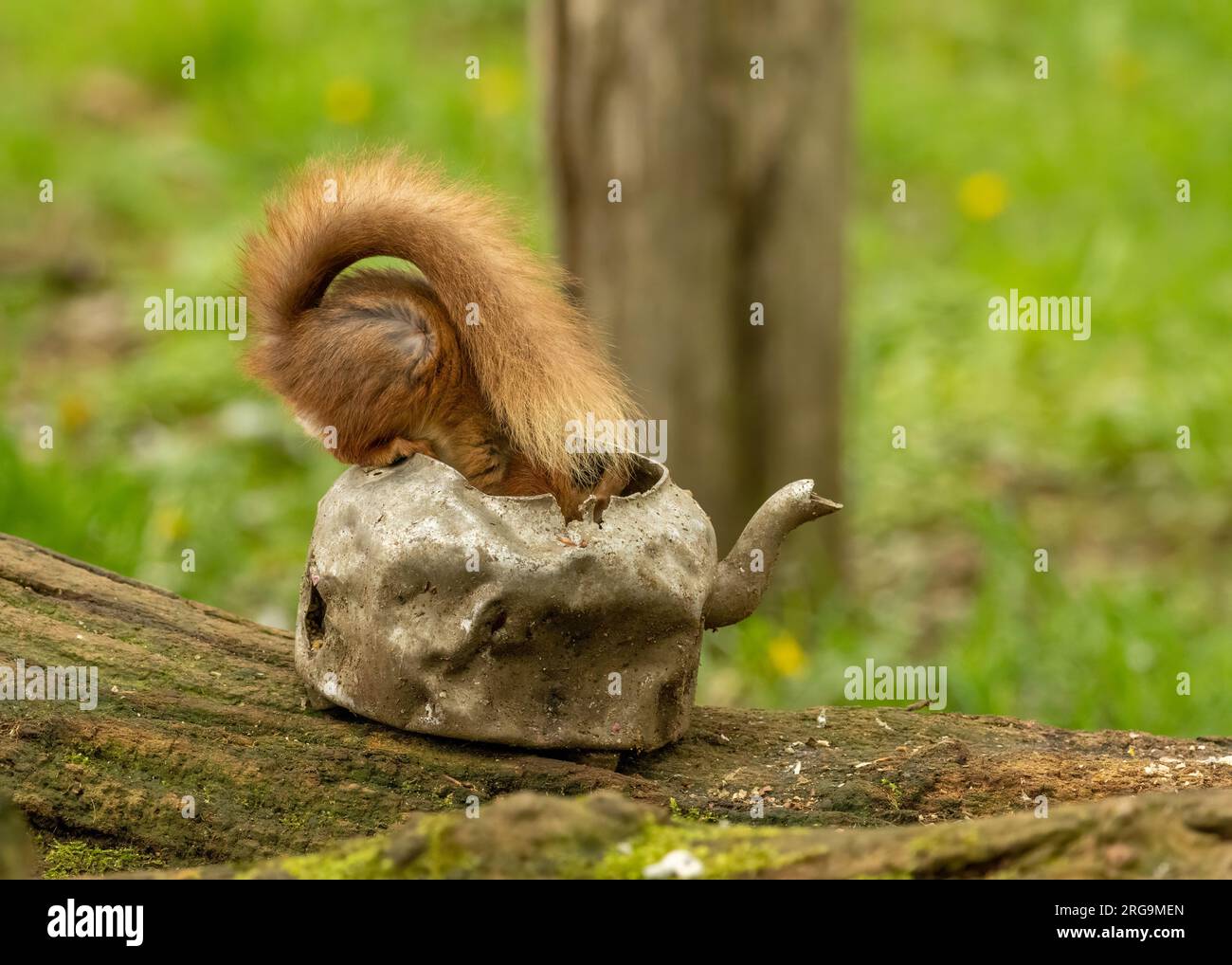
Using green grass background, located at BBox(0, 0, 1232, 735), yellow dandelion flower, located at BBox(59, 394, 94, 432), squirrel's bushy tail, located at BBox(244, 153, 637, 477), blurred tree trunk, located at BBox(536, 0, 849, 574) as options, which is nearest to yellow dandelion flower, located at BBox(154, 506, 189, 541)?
green grass background, located at BBox(0, 0, 1232, 735)

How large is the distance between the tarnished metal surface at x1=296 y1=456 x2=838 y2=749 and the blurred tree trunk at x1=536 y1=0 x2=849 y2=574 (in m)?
2.58

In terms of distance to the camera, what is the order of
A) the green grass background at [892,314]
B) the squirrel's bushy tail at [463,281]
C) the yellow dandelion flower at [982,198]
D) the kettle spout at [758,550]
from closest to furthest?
1. the squirrel's bushy tail at [463,281]
2. the kettle spout at [758,550]
3. the green grass background at [892,314]
4. the yellow dandelion flower at [982,198]

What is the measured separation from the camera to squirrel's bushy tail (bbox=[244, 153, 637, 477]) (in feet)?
8.84

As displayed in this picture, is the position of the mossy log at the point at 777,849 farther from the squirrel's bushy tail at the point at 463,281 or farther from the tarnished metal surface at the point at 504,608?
the squirrel's bushy tail at the point at 463,281

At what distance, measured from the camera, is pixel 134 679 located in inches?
112

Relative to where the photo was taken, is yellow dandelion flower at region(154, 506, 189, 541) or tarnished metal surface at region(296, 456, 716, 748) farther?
yellow dandelion flower at region(154, 506, 189, 541)

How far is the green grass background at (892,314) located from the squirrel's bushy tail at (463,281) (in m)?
1.76

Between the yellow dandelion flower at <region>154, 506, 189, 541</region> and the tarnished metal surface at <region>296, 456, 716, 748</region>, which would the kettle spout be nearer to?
the tarnished metal surface at <region>296, 456, 716, 748</region>

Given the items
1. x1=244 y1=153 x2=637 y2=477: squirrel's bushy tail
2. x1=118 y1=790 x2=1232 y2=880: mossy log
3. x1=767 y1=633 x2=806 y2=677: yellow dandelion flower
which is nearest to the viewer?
x1=118 y1=790 x2=1232 y2=880: mossy log

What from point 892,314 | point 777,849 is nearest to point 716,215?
point 892,314

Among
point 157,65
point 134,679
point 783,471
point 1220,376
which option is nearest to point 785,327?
point 783,471

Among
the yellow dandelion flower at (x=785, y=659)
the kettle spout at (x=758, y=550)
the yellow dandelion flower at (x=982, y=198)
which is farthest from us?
the yellow dandelion flower at (x=982, y=198)

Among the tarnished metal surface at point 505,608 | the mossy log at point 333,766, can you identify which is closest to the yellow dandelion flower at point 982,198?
the mossy log at point 333,766

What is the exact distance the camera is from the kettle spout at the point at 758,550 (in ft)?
9.20
